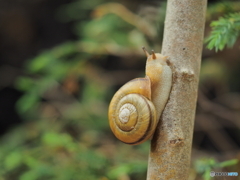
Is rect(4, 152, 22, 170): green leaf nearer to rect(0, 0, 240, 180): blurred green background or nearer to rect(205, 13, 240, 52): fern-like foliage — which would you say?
rect(0, 0, 240, 180): blurred green background

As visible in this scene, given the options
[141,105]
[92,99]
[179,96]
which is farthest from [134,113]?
[92,99]

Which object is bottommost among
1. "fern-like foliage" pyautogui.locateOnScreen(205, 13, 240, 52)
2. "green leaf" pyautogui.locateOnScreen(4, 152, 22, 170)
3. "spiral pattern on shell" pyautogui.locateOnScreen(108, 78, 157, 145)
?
"green leaf" pyautogui.locateOnScreen(4, 152, 22, 170)

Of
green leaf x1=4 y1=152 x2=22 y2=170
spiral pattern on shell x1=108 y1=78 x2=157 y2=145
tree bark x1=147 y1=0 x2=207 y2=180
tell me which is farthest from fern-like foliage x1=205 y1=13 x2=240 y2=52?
green leaf x1=4 y1=152 x2=22 y2=170

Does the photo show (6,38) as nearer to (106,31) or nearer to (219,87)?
(106,31)

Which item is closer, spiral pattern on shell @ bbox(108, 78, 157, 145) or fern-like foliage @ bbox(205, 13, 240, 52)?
spiral pattern on shell @ bbox(108, 78, 157, 145)

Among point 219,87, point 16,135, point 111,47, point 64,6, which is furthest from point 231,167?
point 64,6

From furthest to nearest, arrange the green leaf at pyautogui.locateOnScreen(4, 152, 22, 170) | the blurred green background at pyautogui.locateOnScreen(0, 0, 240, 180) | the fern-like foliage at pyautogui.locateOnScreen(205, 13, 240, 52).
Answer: the green leaf at pyautogui.locateOnScreen(4, 152, 22, 170) < the blurred green background at pyautogui.locateOnScreen(0, 0, 240, 180) < the fern-like foliage at pyautogui.locateOnScreen(205, 13, 240, 52)

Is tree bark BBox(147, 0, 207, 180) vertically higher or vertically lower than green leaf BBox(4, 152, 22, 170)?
higher

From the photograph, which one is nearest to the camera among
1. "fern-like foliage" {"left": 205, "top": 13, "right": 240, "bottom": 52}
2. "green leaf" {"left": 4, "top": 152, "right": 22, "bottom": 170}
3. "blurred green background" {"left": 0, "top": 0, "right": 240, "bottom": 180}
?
"fern-like foliage" {"left": 205, "top": 13, "right": 240, "bottom": 52}
